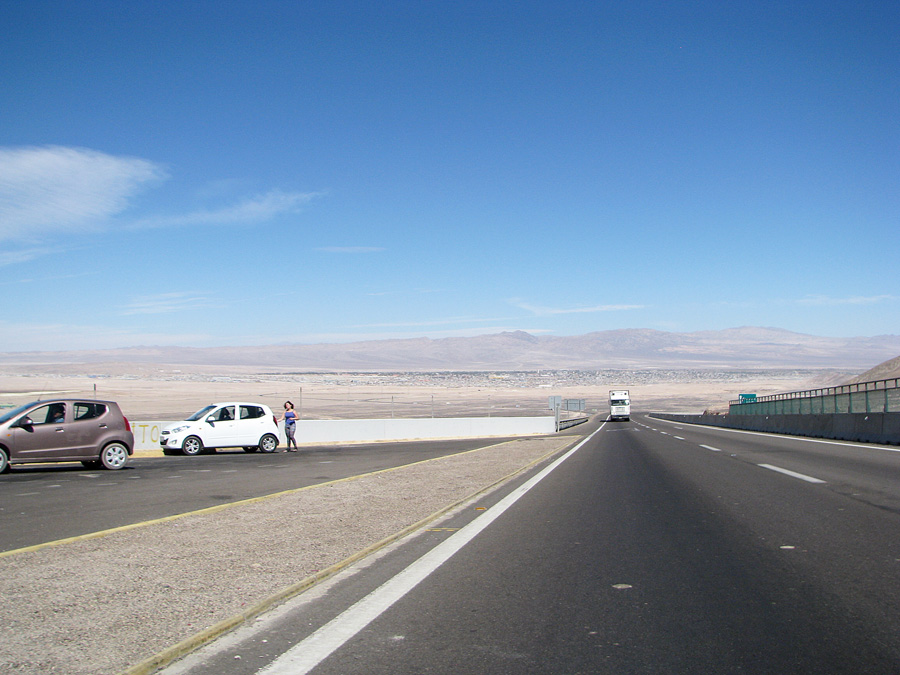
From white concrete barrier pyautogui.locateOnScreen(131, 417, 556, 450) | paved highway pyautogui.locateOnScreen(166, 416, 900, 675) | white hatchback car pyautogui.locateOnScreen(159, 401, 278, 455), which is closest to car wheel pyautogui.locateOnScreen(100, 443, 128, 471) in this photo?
white hatchback car pyautogui.locateOnScreen(159, 401, 278, 455)

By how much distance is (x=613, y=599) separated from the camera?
5.38 metres

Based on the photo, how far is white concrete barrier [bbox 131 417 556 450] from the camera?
27.1 meters

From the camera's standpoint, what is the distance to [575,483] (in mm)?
13031

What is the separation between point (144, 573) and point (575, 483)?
27.8ft

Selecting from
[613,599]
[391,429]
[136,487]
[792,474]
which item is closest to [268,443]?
[391,429]

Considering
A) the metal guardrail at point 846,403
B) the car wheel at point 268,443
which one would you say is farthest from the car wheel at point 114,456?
the metal guardrail at point 846,403

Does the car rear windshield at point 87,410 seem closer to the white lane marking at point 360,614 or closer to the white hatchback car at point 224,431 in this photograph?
the white hatchback car at point 224,431

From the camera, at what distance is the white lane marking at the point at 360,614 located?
4.12 meters

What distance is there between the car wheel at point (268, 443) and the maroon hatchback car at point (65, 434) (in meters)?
7.90

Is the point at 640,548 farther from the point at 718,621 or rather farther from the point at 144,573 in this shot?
the point at 144,573

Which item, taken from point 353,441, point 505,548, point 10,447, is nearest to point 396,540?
point 505,548

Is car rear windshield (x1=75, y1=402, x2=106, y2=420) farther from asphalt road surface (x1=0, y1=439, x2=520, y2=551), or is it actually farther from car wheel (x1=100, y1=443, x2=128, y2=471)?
asphalt road surface (x1=0, y1=439, x2=520, y2=551)

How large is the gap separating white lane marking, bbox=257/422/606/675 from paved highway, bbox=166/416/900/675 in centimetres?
2

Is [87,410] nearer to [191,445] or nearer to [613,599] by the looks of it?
[191,445]
